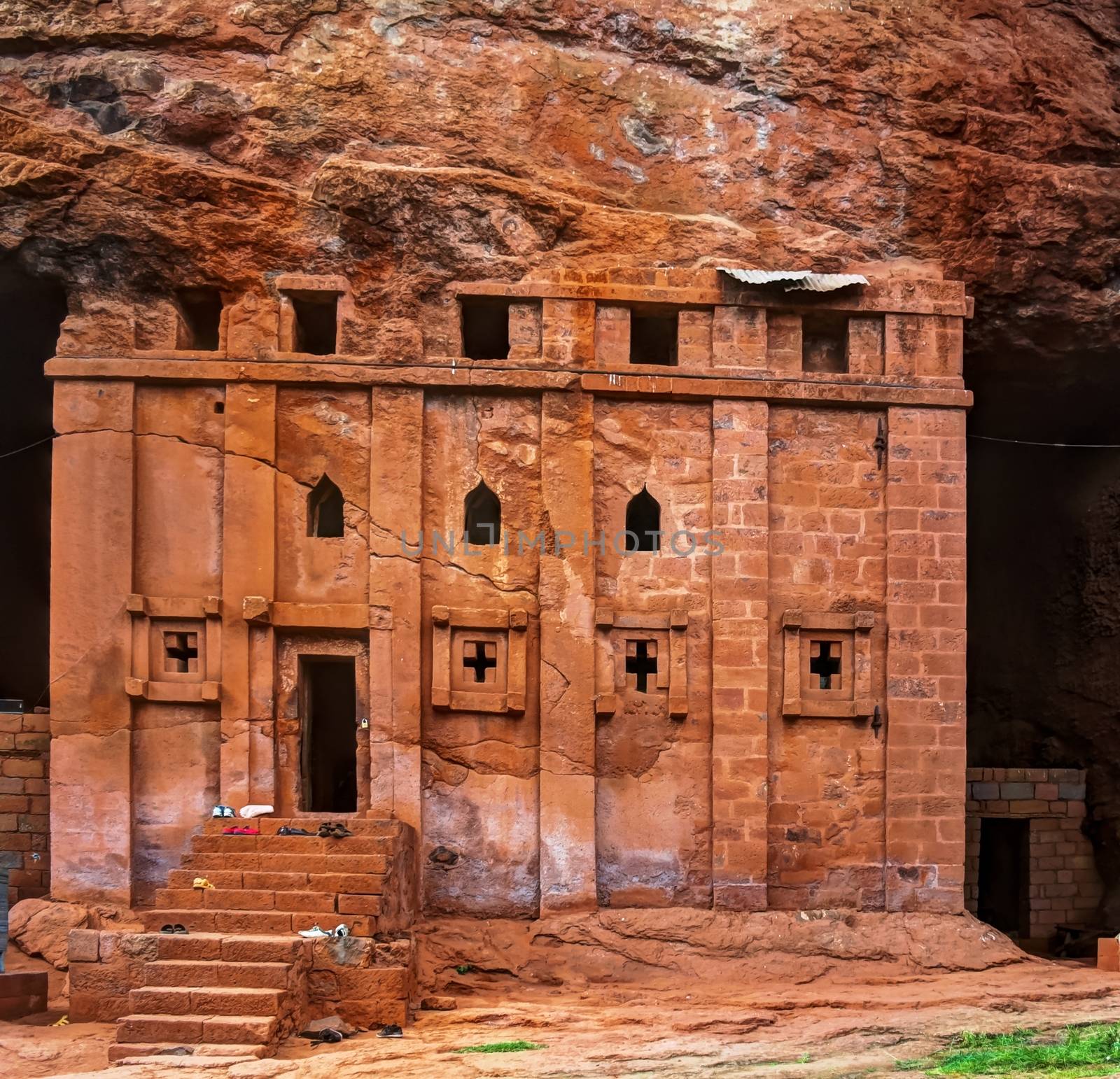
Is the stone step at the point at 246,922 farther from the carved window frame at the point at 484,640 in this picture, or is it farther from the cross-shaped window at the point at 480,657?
the cross-shaped window at the point at 480,657

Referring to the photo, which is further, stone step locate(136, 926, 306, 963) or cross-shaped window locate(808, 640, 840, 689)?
cross-shaped window locate(808, 640, 840, 689)

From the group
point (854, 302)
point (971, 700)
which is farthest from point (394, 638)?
point (971, 700)

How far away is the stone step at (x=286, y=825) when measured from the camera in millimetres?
11414

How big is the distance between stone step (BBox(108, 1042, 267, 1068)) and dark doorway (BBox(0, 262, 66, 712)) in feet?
25.4

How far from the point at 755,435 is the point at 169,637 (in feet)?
20.1

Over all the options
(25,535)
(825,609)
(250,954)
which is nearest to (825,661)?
(825,609)

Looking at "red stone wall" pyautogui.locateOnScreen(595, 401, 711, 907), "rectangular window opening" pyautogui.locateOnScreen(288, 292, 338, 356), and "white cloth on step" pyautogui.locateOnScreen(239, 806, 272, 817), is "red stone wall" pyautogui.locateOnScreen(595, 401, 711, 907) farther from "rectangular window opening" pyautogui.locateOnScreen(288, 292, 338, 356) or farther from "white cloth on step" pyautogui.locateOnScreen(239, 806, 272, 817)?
"white cloth on step" pyautogui.locateOnScreen(239, 806, 272, 817)

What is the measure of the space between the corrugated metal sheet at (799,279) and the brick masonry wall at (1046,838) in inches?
280

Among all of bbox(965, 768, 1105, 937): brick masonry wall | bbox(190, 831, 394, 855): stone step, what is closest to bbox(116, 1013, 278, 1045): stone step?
bbox(190, 831, 394, 855): stone step

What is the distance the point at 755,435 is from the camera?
12.7 metres

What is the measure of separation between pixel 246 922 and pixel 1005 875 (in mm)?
10773

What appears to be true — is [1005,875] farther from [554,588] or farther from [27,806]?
[27,806]

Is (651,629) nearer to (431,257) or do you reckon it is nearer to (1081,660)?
(431,257)

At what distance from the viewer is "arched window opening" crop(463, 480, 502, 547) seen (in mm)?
12734
